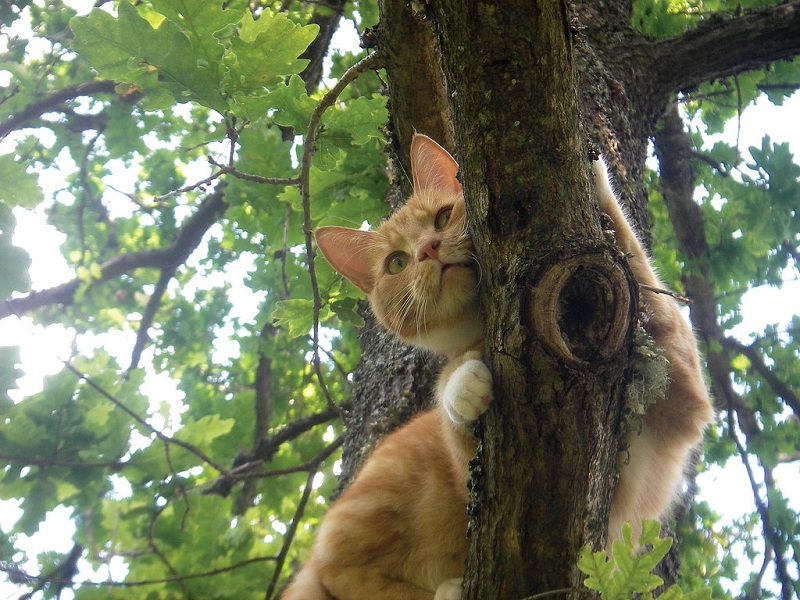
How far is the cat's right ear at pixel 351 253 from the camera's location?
98.2 inches

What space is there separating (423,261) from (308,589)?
1206mm

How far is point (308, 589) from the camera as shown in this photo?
212cm

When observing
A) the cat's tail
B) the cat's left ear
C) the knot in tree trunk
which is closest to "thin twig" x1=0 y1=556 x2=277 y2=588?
the cat's tail

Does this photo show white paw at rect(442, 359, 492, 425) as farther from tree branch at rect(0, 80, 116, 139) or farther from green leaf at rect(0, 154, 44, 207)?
tree branch at rect(0, 80, 116, 139)

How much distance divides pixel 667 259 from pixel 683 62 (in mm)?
1559

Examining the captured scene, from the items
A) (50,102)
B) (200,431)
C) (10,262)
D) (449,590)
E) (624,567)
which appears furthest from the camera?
(50,102)

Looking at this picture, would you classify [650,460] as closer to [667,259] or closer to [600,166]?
[600,166]

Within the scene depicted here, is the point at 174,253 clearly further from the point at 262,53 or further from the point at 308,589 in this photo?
the point at 308,589

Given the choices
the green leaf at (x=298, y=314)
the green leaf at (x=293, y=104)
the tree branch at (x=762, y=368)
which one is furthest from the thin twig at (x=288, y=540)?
the tree branch at (x=762, y=368)

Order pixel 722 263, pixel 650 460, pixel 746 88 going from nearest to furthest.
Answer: pixel 650 460 < pixel 746 88 < pixel 722 263

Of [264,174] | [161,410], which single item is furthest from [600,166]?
[161,410]

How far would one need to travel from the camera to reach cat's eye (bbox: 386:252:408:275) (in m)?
2.36

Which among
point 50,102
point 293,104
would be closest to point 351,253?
point 293,104

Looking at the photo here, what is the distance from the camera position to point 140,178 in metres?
5.95
